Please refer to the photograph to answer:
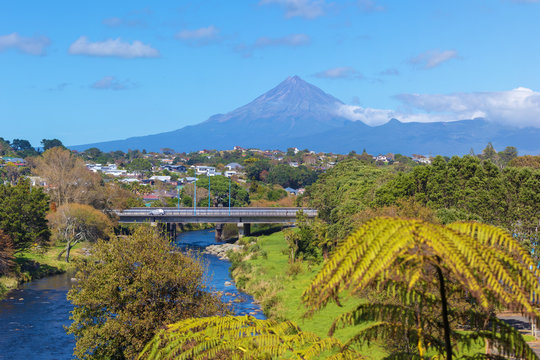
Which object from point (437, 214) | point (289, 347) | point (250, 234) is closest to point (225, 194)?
point (250, 234)

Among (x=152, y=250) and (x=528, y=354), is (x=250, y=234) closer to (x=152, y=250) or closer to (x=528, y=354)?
(x=152, y=250)

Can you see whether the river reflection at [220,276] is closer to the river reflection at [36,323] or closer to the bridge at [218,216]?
the bridge at [218,216]

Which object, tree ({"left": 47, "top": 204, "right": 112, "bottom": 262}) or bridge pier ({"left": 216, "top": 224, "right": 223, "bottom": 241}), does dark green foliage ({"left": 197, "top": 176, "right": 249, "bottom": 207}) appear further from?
tree ({"left": 47, "top": 204, "right": 112, "bottom": 262})

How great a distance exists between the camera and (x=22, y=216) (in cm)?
6425

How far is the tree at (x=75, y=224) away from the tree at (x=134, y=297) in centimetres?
4471

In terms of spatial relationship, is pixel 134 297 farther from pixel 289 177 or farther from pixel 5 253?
pixel 289 177

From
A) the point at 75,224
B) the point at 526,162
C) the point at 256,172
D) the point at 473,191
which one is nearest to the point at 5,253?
the point at 75,224

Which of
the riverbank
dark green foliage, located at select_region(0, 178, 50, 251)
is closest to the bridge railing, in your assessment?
the riverbank

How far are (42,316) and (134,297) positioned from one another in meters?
20.7

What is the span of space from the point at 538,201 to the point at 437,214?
29.4ft

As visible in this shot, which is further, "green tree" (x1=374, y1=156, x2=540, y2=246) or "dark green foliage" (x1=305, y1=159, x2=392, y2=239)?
"dark green foliage" (x1=305, y1=159, x2=392, y2=239)

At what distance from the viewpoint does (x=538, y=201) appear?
1976 inches

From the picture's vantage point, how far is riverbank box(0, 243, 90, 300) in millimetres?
57156

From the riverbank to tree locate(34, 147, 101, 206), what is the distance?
1268cm
